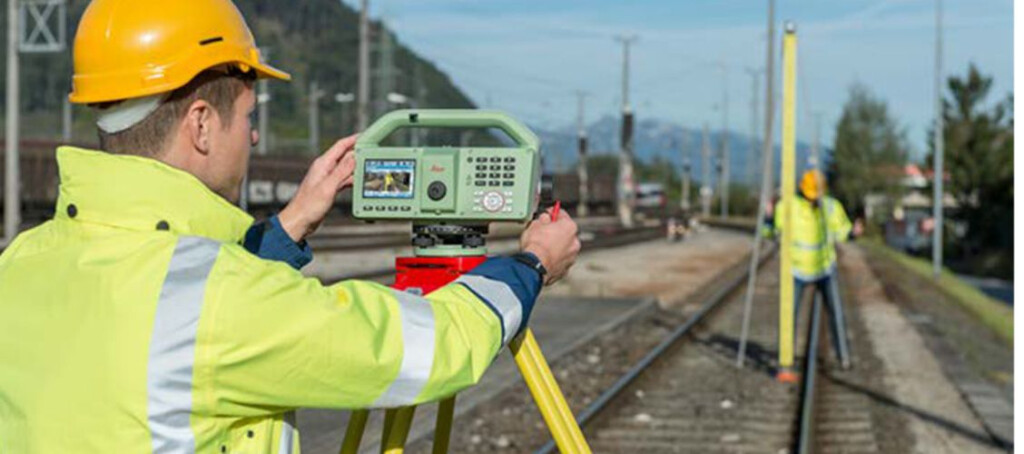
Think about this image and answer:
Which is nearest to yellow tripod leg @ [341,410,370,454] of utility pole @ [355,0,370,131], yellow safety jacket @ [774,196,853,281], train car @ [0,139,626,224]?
yellow safety jacket @ [774,196,853,281]

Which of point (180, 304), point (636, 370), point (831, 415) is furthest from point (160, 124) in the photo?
point (636, 370)

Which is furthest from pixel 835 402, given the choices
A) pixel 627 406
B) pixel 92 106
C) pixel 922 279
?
pixel 922 279

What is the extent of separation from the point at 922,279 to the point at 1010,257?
29.7 metres

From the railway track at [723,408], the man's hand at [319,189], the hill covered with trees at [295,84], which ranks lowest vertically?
the railway track at [723,408]

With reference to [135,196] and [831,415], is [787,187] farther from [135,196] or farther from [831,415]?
[135,196]

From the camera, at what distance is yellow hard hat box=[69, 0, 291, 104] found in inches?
95.7

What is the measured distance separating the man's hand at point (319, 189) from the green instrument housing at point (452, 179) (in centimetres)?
17

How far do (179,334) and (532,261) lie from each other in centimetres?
72

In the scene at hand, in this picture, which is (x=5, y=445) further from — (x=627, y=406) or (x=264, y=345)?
(x=627, y=406)

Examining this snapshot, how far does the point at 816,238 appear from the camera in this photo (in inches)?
494

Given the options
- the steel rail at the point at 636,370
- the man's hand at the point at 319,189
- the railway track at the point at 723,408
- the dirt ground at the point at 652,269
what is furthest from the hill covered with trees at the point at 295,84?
the man's hand at the point at 319,189

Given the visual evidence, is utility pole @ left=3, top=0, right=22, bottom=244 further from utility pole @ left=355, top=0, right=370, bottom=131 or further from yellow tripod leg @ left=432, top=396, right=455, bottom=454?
yellow tripod leg @ left=432, top=396, right=455, bottom=454

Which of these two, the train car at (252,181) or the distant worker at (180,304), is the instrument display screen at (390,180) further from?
the train car at (252,181)

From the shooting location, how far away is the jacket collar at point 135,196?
2330 millimetres
